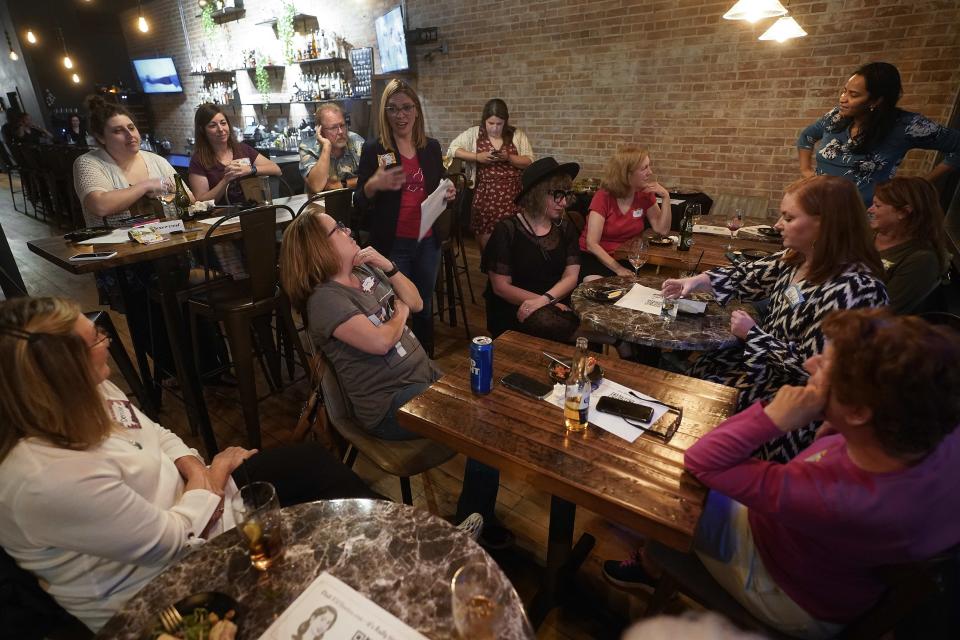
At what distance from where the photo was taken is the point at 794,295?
1787 mm

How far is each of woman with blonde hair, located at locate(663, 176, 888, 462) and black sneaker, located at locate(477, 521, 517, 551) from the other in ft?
3.34

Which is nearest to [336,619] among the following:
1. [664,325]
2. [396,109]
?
[664,325]

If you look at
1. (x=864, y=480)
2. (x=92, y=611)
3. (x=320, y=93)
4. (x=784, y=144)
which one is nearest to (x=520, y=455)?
(x=864, y=480)

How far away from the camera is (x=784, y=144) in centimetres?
433

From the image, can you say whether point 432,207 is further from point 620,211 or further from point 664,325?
point 664,325

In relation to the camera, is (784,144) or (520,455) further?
(784,144)

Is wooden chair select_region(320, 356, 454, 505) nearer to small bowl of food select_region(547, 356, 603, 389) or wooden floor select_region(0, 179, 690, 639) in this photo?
wooden floor select_region(0, 179, 690, 639)

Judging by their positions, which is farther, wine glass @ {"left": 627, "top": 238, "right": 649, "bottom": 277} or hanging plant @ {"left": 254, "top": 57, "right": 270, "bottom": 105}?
hanging plant @ {"left": 254, "top": 57, "right": 270, "bottom": 105}

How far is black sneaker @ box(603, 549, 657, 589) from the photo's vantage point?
1777 millimetres

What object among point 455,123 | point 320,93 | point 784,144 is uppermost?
point 320,93

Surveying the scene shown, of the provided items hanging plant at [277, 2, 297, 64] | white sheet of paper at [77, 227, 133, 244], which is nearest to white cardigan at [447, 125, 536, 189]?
white sheet of paper at [77, 227, 133, 244]

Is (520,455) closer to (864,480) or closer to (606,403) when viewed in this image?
(606,403)

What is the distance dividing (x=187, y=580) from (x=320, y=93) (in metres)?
7.78

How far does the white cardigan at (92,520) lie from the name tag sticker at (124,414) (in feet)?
0.34
